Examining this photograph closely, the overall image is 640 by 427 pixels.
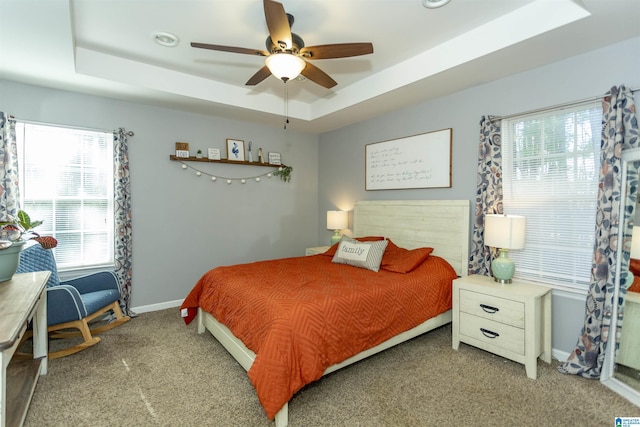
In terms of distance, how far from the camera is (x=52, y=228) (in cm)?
328

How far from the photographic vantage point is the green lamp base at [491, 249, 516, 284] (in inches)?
105

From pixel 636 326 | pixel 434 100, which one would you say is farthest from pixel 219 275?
pixel 636 326

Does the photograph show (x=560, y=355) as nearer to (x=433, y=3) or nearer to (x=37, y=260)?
(x=433, y=3)

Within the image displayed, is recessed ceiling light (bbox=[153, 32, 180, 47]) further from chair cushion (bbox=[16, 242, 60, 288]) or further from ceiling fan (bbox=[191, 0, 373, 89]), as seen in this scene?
chair cushion (bbox=[16, 242, 60, 288])

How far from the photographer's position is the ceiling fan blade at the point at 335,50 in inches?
82.6

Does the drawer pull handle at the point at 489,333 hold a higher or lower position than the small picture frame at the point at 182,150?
lower

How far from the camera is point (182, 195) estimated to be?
396cm

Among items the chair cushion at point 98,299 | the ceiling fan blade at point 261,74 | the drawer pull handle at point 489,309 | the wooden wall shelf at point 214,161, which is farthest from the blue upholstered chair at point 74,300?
the drawer pull handle at point 489,309

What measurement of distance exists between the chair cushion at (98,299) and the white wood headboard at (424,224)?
2865 millimetres

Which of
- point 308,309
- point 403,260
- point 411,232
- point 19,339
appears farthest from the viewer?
point 411,232

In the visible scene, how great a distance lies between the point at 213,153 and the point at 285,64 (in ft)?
7.55

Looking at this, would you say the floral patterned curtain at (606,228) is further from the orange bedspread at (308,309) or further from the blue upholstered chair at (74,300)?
the blue upholstered chair at (74,300)

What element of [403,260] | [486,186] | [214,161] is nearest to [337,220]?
[403,260]

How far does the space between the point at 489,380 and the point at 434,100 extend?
271 centimetres
